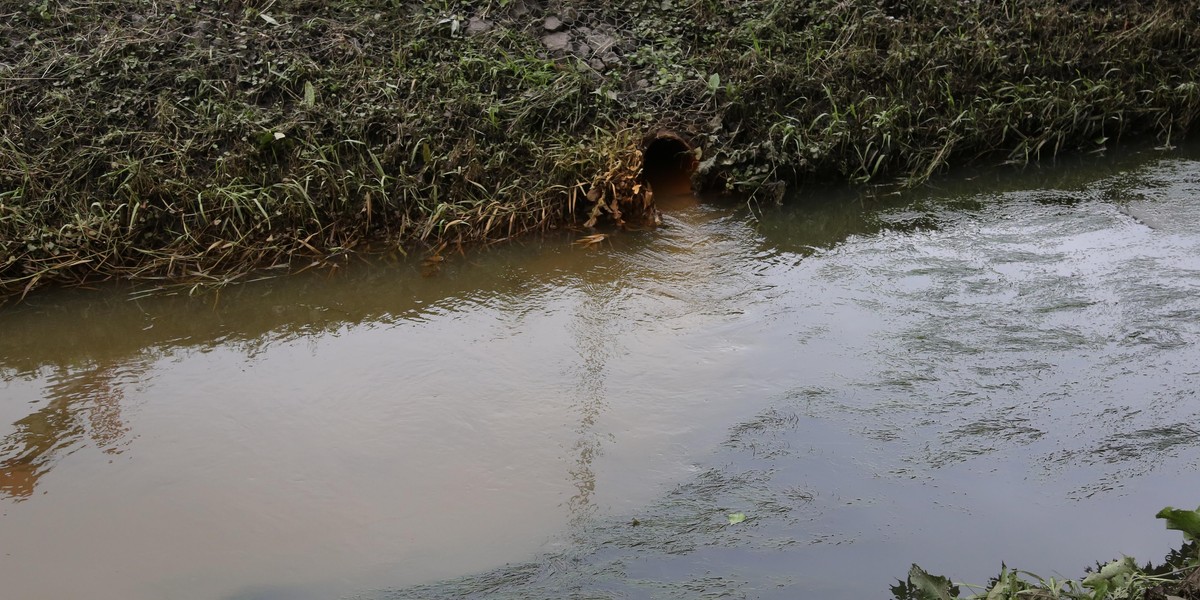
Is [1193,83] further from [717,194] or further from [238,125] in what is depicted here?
[238,125]

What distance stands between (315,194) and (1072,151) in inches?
192

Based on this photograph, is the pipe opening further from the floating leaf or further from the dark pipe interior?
the floating leaf

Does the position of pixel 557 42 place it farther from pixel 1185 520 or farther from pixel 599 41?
pixel 1185 520

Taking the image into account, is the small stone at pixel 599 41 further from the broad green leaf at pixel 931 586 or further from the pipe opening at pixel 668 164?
the broad green leaf at pixel 931 586

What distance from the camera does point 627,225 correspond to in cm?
627

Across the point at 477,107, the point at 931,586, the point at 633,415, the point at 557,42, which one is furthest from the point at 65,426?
the point at 557,42

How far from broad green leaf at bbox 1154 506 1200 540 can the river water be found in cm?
22

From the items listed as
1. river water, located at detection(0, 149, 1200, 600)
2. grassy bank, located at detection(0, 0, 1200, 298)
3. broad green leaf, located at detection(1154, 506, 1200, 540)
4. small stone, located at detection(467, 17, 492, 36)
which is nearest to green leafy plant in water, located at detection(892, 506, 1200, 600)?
broad green leaf, located at detection(1154, 506, 1200, 540)

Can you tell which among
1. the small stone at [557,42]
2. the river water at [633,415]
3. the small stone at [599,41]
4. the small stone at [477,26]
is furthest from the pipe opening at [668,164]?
the small stone at [477,26]

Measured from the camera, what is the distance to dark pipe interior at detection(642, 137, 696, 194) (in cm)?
675

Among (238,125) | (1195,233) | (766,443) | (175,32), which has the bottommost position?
(766,443)

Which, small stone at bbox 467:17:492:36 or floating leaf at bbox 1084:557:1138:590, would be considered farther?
small stone at bbox 467:17:492:36

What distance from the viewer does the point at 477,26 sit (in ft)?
23.8

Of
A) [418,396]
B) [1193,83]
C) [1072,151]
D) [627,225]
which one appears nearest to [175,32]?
[627,225]
